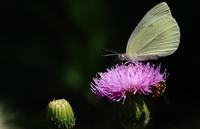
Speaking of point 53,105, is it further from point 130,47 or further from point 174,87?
A: point 174,87

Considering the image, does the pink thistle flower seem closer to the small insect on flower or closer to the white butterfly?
the small insect on flower

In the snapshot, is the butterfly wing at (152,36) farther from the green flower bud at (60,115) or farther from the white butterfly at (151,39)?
the green flower bud at (60,115)

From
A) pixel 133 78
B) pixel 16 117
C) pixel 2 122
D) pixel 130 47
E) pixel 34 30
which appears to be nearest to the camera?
pixel 133 78

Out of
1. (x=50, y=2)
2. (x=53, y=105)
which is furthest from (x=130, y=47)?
(x=50, y=2)

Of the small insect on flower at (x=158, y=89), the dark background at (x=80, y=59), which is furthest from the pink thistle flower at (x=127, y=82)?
the dark background at (x=80, y=59)

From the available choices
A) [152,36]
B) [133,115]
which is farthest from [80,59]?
[133,115]

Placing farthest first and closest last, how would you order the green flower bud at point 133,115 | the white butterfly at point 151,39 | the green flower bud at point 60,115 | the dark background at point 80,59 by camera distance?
the dark background at point 80,59, the white butterfly at point 151,39, the green flower bud at point 60,115, the green flower bud at point 133,115

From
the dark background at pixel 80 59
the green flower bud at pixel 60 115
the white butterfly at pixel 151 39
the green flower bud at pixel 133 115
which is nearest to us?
the green flower bud at pixel 133 115
